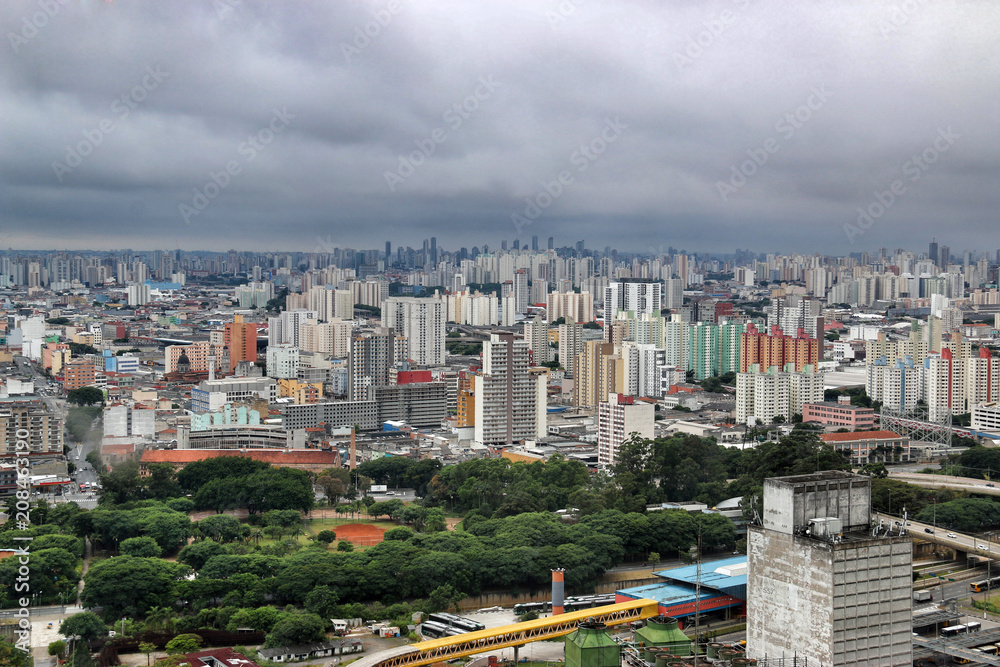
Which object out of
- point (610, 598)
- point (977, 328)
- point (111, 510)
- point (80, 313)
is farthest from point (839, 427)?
point (80, 313)

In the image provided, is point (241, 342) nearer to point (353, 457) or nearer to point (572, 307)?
point (353, 457)

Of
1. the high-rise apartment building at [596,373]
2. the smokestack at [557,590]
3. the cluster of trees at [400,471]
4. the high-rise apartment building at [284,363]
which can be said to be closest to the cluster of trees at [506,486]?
the cluster of trees at [400,471]

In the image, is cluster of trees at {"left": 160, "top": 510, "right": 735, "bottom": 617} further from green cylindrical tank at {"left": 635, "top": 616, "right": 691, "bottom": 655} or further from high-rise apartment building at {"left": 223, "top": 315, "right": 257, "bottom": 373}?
high-rise apartment building at {"left": 223, "top": 315, "right": 257, "bottom": 373}

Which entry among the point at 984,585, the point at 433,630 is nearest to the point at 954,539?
the point at 984,585

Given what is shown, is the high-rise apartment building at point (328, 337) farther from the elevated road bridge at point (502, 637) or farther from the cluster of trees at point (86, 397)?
the elevated road bridge at point (502, 637)

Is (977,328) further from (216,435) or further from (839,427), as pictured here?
(216,435)

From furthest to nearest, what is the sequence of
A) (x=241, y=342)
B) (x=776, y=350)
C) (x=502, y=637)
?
1. (x=241, y=342)
2. (x=776, y=350)
3. (x=502, y=637)

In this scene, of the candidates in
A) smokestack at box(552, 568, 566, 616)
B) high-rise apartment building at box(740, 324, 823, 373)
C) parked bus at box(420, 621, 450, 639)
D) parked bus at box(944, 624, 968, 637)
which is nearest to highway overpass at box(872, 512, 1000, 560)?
parked bus at box(944, 624, 968, 637)
